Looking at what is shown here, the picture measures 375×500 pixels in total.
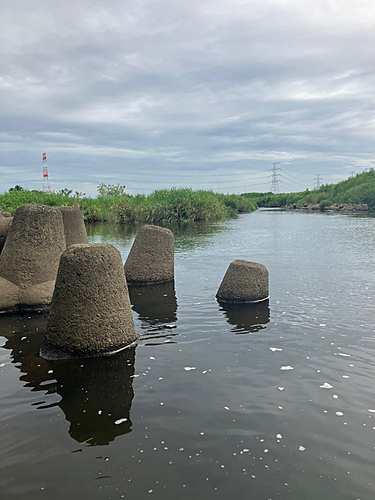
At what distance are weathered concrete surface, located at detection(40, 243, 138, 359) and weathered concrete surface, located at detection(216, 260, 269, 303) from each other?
11.2 feet

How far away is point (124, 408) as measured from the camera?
4.20 meters

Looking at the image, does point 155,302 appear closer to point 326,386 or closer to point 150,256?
point 150,256

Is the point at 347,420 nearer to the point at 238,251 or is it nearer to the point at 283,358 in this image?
the point at 283,358

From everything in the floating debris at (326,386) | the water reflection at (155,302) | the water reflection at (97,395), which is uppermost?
the water reflection at (155,302)

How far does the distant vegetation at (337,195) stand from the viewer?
72438mm

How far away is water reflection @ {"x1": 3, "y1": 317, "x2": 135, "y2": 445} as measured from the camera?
3877mm

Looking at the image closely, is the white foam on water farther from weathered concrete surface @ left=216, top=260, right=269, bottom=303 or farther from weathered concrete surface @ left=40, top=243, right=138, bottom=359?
weathered concrete surface @ left=216, top=260, right=269, bottom=303

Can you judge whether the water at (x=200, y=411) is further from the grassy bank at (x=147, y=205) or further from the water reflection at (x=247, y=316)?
the grassy bank at (x=147, y=205)

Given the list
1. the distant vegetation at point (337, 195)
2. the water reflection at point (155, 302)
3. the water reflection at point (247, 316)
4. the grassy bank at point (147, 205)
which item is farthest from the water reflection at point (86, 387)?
the distant vegetation at point (337, 195)

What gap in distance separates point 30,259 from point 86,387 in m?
3.91

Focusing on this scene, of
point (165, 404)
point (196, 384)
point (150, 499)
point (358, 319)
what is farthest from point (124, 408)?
point (358, 319)

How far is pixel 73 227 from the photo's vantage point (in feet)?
35.5

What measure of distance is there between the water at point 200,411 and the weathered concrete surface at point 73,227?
3.70m

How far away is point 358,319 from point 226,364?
3.31m
